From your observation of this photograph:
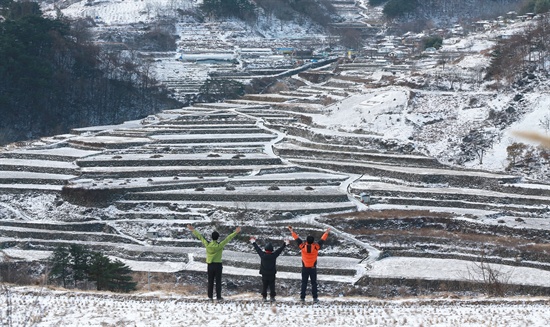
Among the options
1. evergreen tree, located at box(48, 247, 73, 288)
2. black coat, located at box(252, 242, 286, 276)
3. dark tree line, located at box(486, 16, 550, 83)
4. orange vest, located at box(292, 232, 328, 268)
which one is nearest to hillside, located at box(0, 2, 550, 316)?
dark tree line, located at box(486, 16, 550, 83)

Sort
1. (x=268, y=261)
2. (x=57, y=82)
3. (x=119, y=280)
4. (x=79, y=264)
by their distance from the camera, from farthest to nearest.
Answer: (x=57, y=82) < (x=79, y=264) < (x=119, y=280) < (x=268, y=261)

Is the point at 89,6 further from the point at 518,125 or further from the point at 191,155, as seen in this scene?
the point at 518,125

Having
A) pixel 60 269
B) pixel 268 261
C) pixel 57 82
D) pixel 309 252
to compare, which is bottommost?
pixel 60 269

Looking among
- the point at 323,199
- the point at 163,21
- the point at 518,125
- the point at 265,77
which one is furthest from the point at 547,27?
the point at 163,21

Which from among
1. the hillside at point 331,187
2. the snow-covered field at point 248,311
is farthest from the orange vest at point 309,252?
the hillside at point 331,187

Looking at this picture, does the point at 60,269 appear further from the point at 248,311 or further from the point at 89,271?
the point at 248,311

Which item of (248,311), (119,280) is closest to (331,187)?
(119,280)

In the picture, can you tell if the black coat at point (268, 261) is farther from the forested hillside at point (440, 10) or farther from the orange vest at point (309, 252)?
the forested hillside at point (440, 10)
